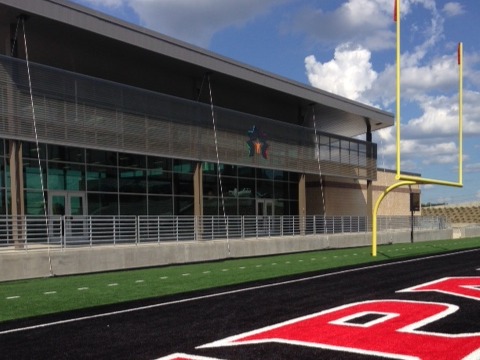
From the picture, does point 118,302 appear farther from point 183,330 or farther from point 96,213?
point 96,213

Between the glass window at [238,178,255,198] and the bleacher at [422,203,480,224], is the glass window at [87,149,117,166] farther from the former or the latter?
the bleacher at [422,203,480,224]

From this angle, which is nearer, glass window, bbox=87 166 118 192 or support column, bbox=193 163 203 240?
glass window, bbox=87 166 118 192

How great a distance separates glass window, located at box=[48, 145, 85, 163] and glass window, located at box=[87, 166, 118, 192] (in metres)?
0.65

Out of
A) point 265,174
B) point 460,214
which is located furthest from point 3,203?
point 460,214

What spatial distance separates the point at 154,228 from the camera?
77.7 feet

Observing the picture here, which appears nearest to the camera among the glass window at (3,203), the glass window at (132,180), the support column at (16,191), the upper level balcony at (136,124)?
the support column at (16,191)

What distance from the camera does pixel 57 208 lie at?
23.0m

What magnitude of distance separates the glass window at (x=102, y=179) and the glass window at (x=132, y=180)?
0.37m

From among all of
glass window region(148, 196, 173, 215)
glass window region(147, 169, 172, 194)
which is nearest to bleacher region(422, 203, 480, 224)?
glass window region(148, 196, 173, 215)

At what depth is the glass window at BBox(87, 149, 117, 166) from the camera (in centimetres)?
2402

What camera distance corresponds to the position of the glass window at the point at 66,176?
74.5ft

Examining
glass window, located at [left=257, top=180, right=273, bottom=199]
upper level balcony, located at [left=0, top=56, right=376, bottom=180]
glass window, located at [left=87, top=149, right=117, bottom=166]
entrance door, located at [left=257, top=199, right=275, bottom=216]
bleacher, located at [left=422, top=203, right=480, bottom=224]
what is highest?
upper level balcony, located at [left=0, top=56, right=376, bottom=180]

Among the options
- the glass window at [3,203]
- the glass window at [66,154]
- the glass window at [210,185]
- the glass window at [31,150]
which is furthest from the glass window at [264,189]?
the glass window at [3,203]

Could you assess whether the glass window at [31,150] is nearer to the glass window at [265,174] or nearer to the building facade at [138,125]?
the building facade at [138,125]
